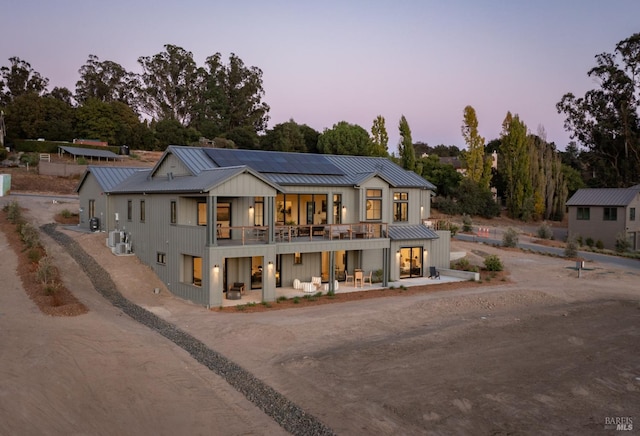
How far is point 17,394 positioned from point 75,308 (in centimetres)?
674

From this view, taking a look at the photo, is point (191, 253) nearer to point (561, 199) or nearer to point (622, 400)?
point (622, 400)

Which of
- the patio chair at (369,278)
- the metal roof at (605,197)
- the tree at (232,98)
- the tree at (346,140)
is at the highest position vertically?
the tree at (232,98)

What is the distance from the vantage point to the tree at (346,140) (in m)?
64.1

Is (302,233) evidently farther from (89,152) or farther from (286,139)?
(286,139)

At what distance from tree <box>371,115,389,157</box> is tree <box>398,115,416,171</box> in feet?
6.88

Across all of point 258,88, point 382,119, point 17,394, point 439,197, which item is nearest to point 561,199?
point 439,197

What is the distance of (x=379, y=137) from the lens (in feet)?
202

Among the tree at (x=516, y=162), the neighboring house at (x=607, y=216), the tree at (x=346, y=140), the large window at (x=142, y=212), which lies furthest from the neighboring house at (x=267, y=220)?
the tree at (x=516, y=162)

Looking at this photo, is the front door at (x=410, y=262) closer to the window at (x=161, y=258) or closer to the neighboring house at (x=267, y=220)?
the neighboring house at (x=267, y=220)

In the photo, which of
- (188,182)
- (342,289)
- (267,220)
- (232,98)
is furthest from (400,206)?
(232,98)

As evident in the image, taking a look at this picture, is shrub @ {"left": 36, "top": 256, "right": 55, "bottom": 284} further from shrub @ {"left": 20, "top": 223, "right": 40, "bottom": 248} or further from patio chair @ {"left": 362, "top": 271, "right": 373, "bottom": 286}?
patio chair @ {"left": 362, "top": 271, "right": 373, "bottom": 286}

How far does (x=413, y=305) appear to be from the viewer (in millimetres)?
20219

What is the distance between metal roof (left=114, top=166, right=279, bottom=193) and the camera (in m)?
19.3

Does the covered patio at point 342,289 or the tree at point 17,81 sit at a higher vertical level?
the tree at point 17,81
